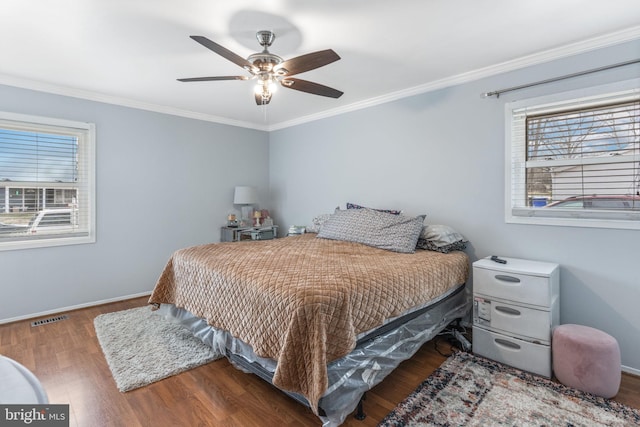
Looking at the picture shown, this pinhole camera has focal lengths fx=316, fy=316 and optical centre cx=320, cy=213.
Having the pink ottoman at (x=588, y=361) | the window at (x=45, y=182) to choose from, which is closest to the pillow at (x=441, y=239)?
the pink ottoman at (x=588, y=361)

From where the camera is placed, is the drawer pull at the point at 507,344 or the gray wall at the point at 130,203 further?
the gray wall at the point at 130,203

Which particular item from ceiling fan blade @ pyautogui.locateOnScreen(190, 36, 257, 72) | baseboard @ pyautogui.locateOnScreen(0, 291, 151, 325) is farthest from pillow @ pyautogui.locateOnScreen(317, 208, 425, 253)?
baseboard @ pyautogui.locateOnScreen(0, 291, 151, 325)

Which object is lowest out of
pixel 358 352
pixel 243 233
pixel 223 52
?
pixel 358 352

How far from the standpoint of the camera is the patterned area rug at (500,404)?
174 cm

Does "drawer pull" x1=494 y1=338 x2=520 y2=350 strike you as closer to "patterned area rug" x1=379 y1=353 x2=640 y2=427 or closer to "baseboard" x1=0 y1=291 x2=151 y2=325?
"patterned area rug" x1=379 y1=353 x2=640 y2=427

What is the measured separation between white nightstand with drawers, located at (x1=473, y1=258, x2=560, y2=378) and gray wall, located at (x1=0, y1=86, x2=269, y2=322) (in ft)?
11.4

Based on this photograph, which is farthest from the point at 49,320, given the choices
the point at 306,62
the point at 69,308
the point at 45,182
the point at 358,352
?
the point at 306,62

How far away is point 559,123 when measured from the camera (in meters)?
2.54

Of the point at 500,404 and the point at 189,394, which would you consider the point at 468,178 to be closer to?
the point at 500,404

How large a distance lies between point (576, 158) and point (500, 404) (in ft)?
6.19

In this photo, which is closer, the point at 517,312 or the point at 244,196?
the point at 517,312

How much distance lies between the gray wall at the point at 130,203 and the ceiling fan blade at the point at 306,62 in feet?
8.10

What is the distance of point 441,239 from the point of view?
281cm

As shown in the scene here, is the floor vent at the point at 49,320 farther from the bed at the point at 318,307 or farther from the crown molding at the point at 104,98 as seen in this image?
the crown molding at the point at 104,98
